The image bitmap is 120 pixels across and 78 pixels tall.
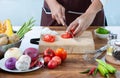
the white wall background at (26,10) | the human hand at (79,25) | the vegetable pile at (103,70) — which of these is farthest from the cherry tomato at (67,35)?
the white wall background at (26,10)

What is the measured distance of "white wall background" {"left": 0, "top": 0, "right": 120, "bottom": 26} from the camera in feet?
9.04

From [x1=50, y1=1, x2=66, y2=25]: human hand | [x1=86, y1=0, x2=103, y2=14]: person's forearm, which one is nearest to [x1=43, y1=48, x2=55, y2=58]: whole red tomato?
[x1=50, y1=1, x2=66, y2=25]: human hand

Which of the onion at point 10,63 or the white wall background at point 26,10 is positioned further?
the white wall background at point 26,10

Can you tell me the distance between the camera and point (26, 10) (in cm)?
278

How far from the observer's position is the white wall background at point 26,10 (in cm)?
276

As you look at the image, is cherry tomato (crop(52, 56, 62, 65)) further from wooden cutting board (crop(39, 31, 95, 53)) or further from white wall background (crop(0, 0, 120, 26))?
white wall background (crop(0, 0, 120, 26))

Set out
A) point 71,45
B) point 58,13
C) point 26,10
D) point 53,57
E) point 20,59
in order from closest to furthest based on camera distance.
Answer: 1. point 20,59
2. point 53,57
3. point 71,45
4. point 58,13
5. point 26,10

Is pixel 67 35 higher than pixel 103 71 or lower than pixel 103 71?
higher

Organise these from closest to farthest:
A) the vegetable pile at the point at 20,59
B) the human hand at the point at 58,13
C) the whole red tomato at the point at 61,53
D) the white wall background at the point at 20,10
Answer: the vegetable pile at the point at 20,59 → the whole red tomato at the point at 61,53 → the human hand at the point at 58,13 → the white wall background at the point at 20,10

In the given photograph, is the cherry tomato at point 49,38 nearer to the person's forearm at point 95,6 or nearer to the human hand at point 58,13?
the human hand at point 58,13

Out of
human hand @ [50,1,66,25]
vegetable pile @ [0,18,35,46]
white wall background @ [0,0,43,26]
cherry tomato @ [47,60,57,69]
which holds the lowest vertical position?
cherry tomato @ [47,60,57,69]

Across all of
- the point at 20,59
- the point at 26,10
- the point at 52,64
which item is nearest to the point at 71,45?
the point at 52,64

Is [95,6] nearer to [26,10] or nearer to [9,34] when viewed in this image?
[9,34]

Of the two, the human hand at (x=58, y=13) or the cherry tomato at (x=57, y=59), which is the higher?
the human hand at (x=58, y=13)
